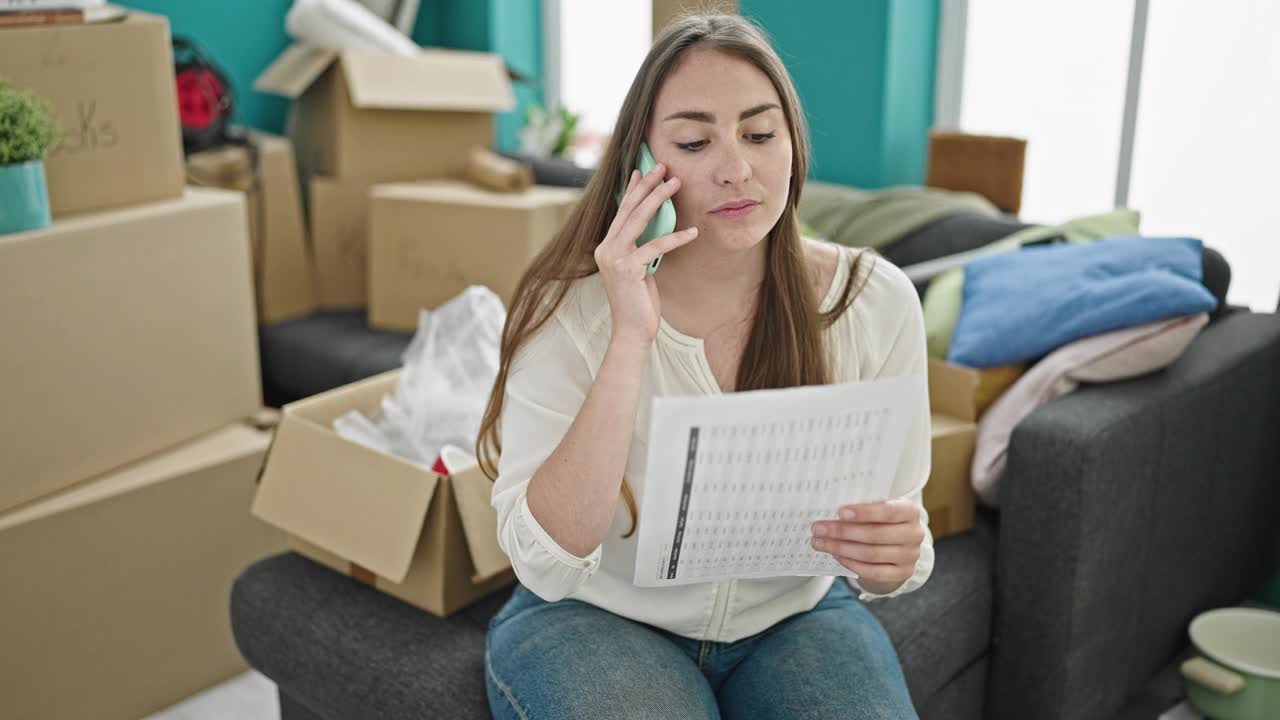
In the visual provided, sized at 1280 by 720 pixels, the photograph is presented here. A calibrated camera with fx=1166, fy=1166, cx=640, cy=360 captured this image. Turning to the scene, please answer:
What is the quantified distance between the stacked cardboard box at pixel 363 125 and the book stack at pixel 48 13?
0.83 m

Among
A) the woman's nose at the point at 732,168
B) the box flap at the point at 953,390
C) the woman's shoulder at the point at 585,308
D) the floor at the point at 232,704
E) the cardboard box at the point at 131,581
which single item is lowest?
the floor at the point at 232,704

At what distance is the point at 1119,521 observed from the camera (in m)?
1.62

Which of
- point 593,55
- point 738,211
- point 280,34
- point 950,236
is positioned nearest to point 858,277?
point 738,211

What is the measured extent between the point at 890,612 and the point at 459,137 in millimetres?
1869

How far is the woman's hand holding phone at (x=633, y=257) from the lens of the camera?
1.13 meters

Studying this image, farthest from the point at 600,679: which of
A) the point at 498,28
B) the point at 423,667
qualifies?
the point at 498,28

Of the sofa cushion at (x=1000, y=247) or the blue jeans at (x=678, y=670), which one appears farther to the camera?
the sofa cushion at (x=1000, y=247)

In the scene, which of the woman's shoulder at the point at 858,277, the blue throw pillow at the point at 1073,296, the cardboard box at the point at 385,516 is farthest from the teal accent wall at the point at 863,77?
the cardboard box at the point at 385,516

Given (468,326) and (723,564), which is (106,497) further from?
(723,564)

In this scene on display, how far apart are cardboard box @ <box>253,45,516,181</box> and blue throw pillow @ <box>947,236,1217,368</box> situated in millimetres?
1540

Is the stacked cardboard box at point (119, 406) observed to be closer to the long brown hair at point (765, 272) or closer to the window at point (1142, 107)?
the long brown hair at point (765, 272)

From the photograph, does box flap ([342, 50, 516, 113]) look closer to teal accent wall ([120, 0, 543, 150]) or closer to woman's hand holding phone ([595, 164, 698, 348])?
teal accent wall ([120, 0, 543, 150])

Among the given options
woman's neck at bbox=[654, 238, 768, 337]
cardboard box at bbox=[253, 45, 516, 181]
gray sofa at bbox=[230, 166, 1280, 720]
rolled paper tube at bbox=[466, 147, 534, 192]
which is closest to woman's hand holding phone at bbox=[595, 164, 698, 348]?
woman's neck at bbox=[654, 238, 768, 337]

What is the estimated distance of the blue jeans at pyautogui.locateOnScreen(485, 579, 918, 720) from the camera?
1146 mm
